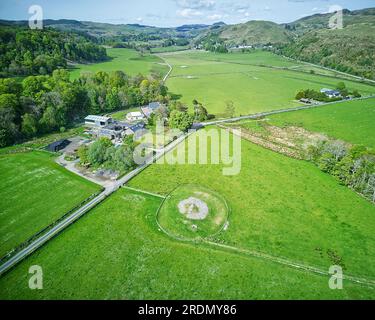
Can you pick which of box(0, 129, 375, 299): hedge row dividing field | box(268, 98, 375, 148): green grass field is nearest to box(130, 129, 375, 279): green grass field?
box(0, 129, 375, 299): hedge row dividing field

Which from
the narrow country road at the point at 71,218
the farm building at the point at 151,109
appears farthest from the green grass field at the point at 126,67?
the narrow country road at the point at 71,218

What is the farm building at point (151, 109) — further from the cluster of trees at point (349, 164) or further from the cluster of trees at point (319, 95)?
the cluster of trees at point (319, 95)

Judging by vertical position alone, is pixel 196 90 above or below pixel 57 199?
above

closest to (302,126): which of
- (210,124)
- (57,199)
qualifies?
(210,124)

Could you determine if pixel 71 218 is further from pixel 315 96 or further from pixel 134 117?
pixel 315 96
